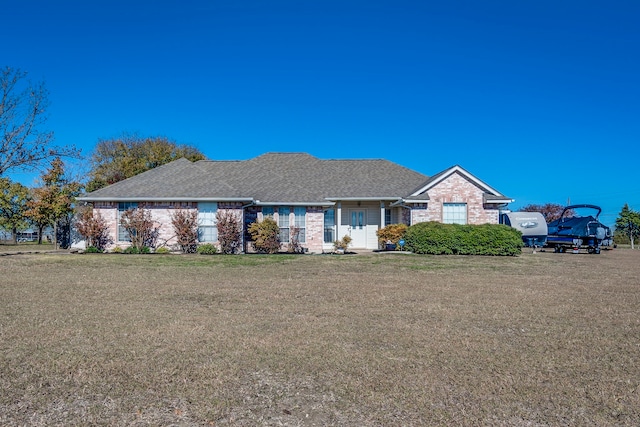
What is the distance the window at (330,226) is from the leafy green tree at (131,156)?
63.0 feet

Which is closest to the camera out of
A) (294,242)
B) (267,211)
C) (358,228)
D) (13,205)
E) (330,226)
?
(294,242)

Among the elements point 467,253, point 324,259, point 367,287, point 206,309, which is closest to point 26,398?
point 206,309

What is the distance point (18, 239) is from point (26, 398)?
4413 centimetres

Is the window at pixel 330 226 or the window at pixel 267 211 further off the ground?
the window at pixel 267 211

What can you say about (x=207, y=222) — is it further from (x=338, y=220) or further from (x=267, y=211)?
(x=338, y=220)

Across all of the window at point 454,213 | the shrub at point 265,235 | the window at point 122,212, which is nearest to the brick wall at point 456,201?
the window at point 454,213

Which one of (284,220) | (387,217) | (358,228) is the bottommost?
(358,228)

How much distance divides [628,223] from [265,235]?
30953 mm

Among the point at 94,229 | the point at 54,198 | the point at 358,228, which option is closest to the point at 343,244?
the point at 358,228

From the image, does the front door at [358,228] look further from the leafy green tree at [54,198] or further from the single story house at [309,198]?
the leafy green tree at [54,198]

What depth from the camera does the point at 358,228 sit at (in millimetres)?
25938

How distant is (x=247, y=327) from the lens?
6.84 metres

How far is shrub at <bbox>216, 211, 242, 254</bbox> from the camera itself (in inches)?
832

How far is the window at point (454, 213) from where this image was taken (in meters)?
23.7
